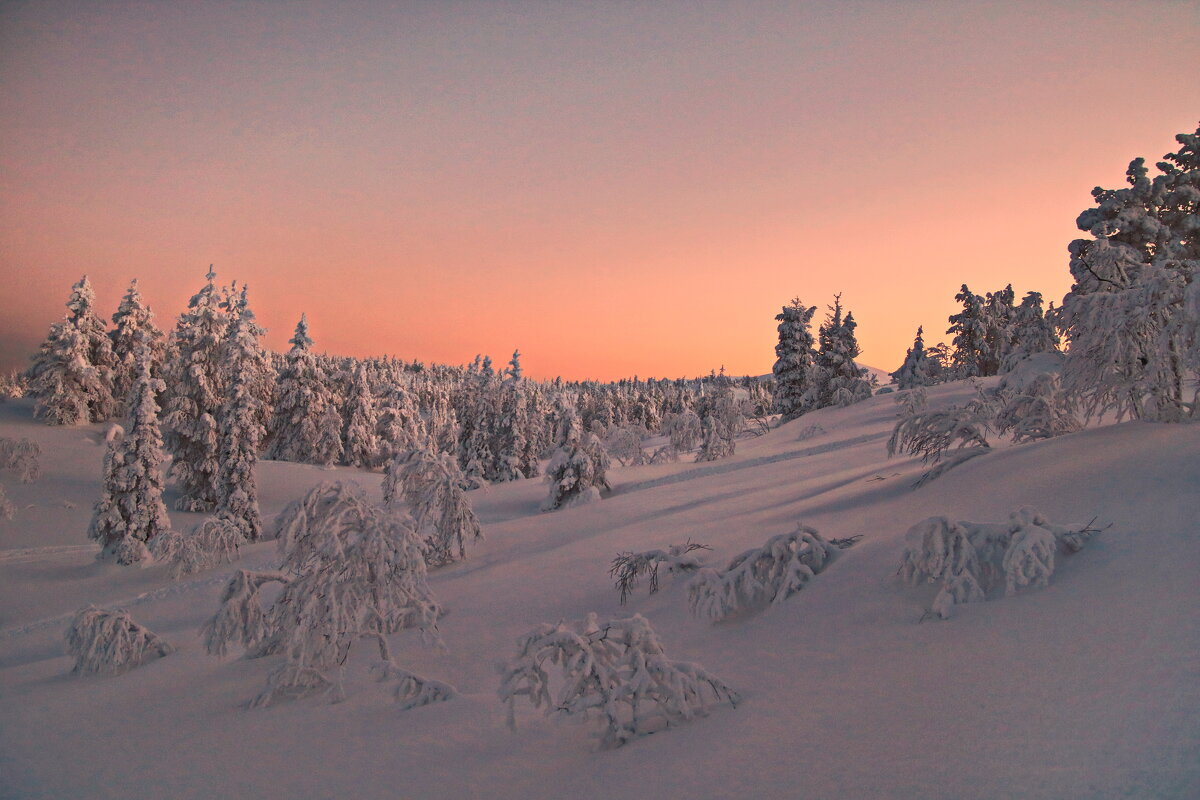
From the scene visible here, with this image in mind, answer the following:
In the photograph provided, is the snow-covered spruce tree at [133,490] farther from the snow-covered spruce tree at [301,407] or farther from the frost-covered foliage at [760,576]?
the frost-covered foliage at [760,576]

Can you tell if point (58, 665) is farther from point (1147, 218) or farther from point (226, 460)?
point (1147, 218)

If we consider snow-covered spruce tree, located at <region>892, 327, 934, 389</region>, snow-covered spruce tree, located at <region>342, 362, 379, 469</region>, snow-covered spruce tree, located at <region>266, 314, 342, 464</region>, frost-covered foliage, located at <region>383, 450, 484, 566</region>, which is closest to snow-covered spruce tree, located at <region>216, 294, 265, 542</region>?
snow-covered spruce tree, located at <region>266, 314, 342, 464</region>

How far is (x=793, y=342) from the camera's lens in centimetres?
4434

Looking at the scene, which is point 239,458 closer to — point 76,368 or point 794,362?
point 76,368

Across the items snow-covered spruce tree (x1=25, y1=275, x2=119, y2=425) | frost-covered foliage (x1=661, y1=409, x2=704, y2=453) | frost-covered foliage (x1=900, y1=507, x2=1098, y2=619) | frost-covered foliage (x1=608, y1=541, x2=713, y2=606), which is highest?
snow-covered spruce tree (x1=25, y1=275, x2=119, y2=425)

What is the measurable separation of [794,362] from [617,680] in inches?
1684

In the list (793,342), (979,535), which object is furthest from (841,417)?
(979,535)

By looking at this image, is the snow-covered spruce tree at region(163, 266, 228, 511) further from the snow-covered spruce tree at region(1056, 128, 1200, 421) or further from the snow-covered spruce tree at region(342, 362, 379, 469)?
the snow-covered spruce tree at region(1056, 128, 1200, 421)

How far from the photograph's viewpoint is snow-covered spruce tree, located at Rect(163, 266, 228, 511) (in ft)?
115

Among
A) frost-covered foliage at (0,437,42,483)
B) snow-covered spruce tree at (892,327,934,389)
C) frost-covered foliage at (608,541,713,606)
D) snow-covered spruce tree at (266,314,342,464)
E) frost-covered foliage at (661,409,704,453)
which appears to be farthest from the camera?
snow-covered spruce tree at (892,327,934,389)

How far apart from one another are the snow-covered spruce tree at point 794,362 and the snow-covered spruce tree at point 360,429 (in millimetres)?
32151

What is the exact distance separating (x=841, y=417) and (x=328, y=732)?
98.7ft

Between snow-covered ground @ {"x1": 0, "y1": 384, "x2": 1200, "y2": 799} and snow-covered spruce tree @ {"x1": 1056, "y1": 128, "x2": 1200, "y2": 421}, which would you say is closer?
snow-covered ground @ {"x1": 0, "y1": 384, "x2": 1200, "y2": 799}

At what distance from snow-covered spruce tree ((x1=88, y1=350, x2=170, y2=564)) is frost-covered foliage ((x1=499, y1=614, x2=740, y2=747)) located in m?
28.6
